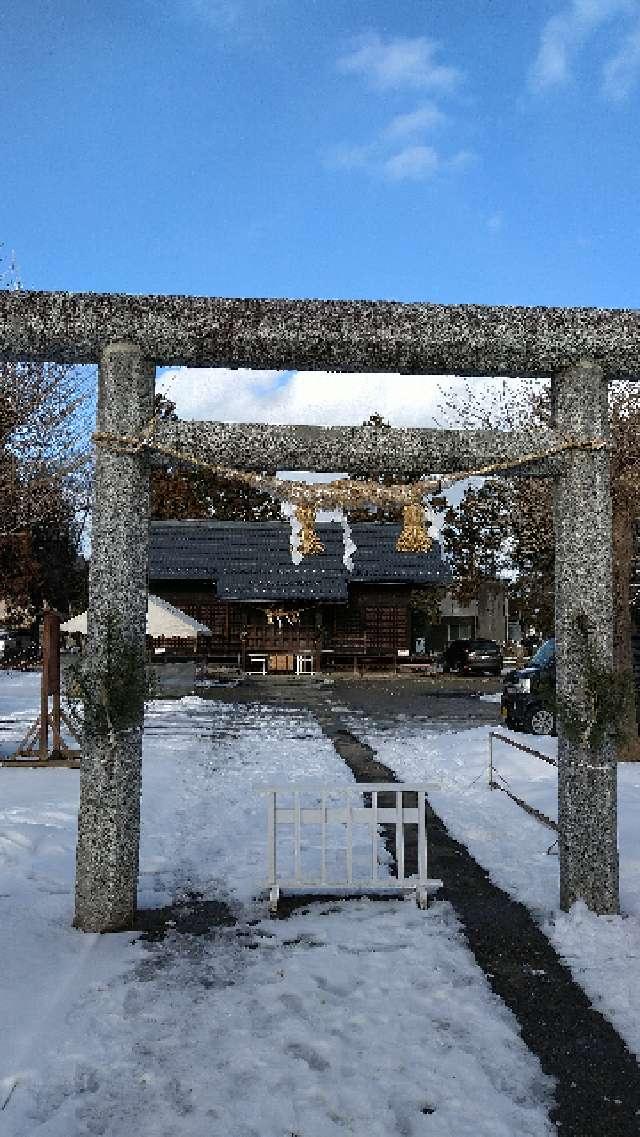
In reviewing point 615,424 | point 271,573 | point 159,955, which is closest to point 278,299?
point 159,955

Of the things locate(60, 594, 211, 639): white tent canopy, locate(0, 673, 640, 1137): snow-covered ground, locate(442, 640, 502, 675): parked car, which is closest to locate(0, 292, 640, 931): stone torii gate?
locate(0, 673, 640, 1137): snow-covered ground

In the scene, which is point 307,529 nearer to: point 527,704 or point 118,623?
point 118,623

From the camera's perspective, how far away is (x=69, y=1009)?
4.49 metres

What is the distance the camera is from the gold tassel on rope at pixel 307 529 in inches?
253

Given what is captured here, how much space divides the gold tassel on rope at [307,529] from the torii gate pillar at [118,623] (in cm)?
118

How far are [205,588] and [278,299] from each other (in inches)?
1189

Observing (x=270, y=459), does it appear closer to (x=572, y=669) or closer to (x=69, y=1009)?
(x=572, y=669)

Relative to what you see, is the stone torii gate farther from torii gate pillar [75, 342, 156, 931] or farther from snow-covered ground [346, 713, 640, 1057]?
snow-covered ground [346, 713, 640, 1057]

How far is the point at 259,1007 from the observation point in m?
4.56

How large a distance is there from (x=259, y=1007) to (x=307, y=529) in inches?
131

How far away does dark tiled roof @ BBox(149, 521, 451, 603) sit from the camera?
34594 mm

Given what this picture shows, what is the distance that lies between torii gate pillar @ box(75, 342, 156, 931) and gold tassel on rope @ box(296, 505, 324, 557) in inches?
46.3

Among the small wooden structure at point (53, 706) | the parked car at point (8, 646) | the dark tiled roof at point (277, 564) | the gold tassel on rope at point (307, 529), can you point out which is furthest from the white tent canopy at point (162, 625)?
the parked car at point (8, 646)

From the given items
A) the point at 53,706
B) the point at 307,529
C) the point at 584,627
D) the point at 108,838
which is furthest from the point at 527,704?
the point at 108,838
